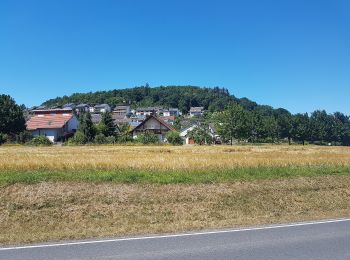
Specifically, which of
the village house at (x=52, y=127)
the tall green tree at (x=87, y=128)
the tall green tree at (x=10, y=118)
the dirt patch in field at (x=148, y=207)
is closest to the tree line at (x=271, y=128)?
the tall green tree at (x=87, y=128)

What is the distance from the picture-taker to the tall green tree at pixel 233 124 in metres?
89.9

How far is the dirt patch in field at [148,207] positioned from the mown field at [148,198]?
3 centimetres

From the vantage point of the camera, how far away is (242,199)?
54.7 ft

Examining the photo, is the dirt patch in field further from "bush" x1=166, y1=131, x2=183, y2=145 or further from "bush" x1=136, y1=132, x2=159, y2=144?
"bush" x1=166, y1=131, x2=183, y2=145

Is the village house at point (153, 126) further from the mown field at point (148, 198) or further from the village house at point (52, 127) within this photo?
the mown field at point (148, 198)

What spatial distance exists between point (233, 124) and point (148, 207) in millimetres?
76408

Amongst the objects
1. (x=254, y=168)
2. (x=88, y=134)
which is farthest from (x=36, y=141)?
(x=254, y=168)

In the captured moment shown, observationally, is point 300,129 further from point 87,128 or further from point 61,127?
point 87,128

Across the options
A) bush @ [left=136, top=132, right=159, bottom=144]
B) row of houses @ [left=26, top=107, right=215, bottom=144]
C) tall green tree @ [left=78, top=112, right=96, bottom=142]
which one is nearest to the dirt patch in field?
bush @ [left=136, top=132, right=159, bottom=144]

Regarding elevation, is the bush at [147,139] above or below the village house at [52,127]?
below

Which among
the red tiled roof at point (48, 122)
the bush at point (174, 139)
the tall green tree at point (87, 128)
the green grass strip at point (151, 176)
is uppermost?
the red tiled roof at point (48, 122)

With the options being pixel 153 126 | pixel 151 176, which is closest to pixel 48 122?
pixel 153 126

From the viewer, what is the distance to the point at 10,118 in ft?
269

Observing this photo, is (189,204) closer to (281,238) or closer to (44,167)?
(281,238)
